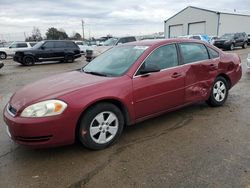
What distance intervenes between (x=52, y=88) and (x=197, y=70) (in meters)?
2.75

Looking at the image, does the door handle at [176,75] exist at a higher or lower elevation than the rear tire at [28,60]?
higher

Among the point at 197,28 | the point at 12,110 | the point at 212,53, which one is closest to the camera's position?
the point at 12,110

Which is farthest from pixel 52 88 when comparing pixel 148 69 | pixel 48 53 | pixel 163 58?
pixel 48 53

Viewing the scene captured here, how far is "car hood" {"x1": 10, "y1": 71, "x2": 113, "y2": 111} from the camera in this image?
349cm

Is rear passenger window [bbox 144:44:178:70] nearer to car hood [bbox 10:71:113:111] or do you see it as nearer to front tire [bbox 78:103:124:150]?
car hood [bbox 10:71:113:111]

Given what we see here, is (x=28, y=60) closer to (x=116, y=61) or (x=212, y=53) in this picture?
(x=116, y=61)

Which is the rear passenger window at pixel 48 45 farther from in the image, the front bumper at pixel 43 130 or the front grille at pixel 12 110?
the front bumper at pixel 43 130

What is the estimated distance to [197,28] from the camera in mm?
41469

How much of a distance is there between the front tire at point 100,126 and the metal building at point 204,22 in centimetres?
3806

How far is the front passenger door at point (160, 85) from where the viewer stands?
13.4ft

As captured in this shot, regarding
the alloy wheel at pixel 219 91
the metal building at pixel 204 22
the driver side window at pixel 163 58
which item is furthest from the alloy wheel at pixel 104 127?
the metal building at pixel 204 22

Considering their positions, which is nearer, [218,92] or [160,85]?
[160,85]

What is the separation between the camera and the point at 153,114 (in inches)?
171

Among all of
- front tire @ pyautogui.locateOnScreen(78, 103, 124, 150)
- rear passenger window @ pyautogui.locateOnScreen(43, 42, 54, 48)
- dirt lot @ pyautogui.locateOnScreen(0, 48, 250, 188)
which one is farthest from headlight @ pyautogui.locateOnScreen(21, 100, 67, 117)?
rear passenger window @ pyautogui.locateOnScreen(43, 42, 54, 48)
